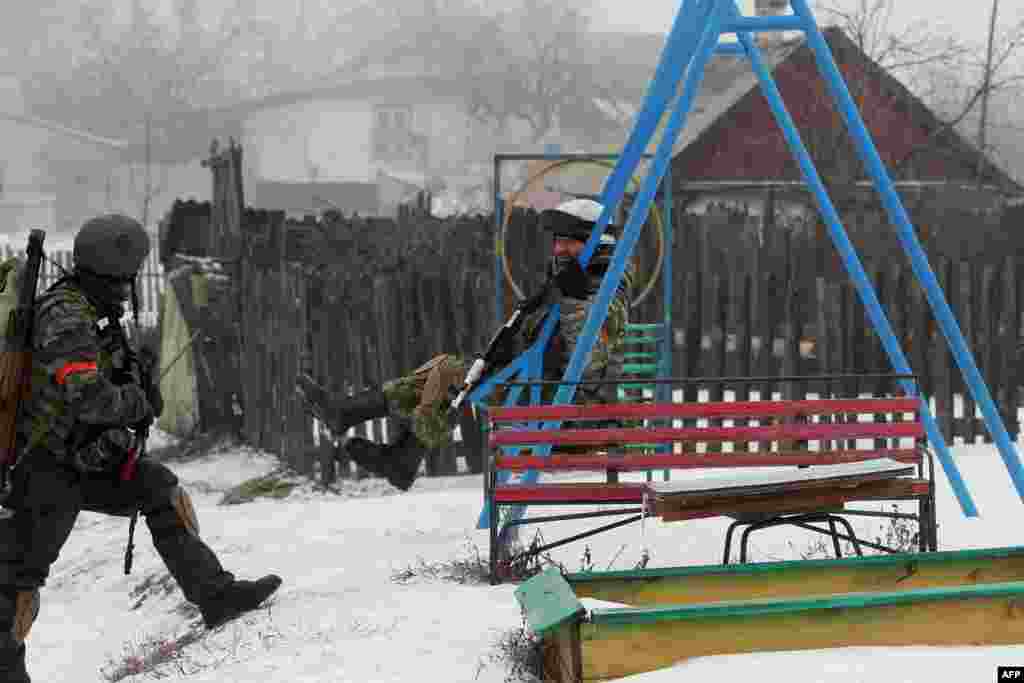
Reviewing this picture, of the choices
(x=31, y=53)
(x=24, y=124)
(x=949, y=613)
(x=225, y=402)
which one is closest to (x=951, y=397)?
(x=225, y=402)

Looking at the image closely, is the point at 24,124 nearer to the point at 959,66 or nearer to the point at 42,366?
the point at 959,66

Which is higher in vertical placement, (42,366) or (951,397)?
(42,366)

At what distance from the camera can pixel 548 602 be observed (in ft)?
14.3

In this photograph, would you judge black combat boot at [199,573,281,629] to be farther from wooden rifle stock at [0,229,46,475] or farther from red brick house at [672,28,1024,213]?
red brick house at [672,28,1024,213]

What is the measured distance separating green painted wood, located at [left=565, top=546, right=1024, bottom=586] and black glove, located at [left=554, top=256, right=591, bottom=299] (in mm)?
2417

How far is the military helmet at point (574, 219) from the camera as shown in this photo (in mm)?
7254

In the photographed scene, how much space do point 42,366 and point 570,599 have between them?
2300 mm

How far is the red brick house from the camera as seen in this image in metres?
25.6

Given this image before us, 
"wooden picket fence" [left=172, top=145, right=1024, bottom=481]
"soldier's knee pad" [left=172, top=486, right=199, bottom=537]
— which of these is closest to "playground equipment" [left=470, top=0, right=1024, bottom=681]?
"soldier's knee pad" [left=172, top=486, right=199, bottom=537]

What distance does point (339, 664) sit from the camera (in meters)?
4.98

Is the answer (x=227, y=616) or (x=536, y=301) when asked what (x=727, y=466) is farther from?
(x=227, y=616)

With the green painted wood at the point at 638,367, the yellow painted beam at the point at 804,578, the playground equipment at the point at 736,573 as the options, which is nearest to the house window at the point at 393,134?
the green painted wood at the point at 638,367

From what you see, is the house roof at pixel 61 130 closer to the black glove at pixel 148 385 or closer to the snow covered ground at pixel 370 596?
the snow covered ground at pixel 370 596

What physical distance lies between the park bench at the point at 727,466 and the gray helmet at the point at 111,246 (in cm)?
145
